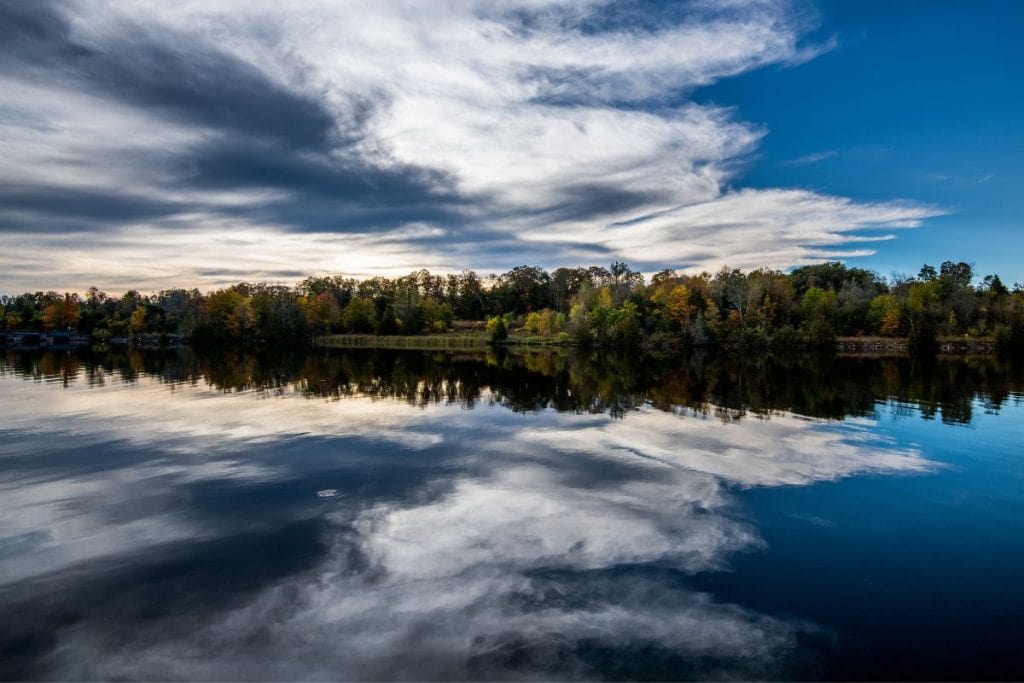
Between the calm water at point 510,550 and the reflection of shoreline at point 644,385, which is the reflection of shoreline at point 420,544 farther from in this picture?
the reflection of shoreline at point 644,385

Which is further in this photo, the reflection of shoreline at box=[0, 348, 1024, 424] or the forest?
the forest

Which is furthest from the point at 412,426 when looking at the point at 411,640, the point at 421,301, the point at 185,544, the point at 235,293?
the point at 235,293

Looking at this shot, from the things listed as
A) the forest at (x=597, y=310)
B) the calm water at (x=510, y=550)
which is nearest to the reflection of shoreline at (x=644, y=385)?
the calm water at (x=510, y=550)

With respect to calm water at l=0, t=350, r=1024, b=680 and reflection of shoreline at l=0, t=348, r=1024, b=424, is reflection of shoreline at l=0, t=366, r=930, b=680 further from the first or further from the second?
reflection of shoreline at l=0, t=348, r=1024, b=424

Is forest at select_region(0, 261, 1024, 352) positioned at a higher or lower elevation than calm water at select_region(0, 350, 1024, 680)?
higher

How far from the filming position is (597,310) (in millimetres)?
100938

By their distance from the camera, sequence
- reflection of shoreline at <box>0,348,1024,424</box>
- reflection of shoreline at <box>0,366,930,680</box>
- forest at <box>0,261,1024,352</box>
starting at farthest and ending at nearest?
1. forest at <box>0,261,1024,352</box>
2. reflection of shoreline at <box>0,348,1024,424</box>
3. reflection of shoreline at <box>0,366,930,680</box>

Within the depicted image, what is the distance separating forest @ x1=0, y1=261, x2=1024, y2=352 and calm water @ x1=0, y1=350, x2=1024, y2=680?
79.4m

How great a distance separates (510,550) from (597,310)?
304 ft

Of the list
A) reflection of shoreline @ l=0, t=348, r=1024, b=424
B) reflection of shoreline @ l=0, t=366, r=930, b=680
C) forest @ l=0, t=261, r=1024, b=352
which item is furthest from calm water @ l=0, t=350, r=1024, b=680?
forest @ l=0, t=261, r=1024, b=352

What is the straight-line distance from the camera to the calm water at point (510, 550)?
7031mm

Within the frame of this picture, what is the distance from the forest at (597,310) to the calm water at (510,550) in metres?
79.4

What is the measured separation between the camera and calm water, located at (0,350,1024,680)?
7.03 metres

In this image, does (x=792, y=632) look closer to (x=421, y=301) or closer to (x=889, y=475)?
(x=889, y=475)
